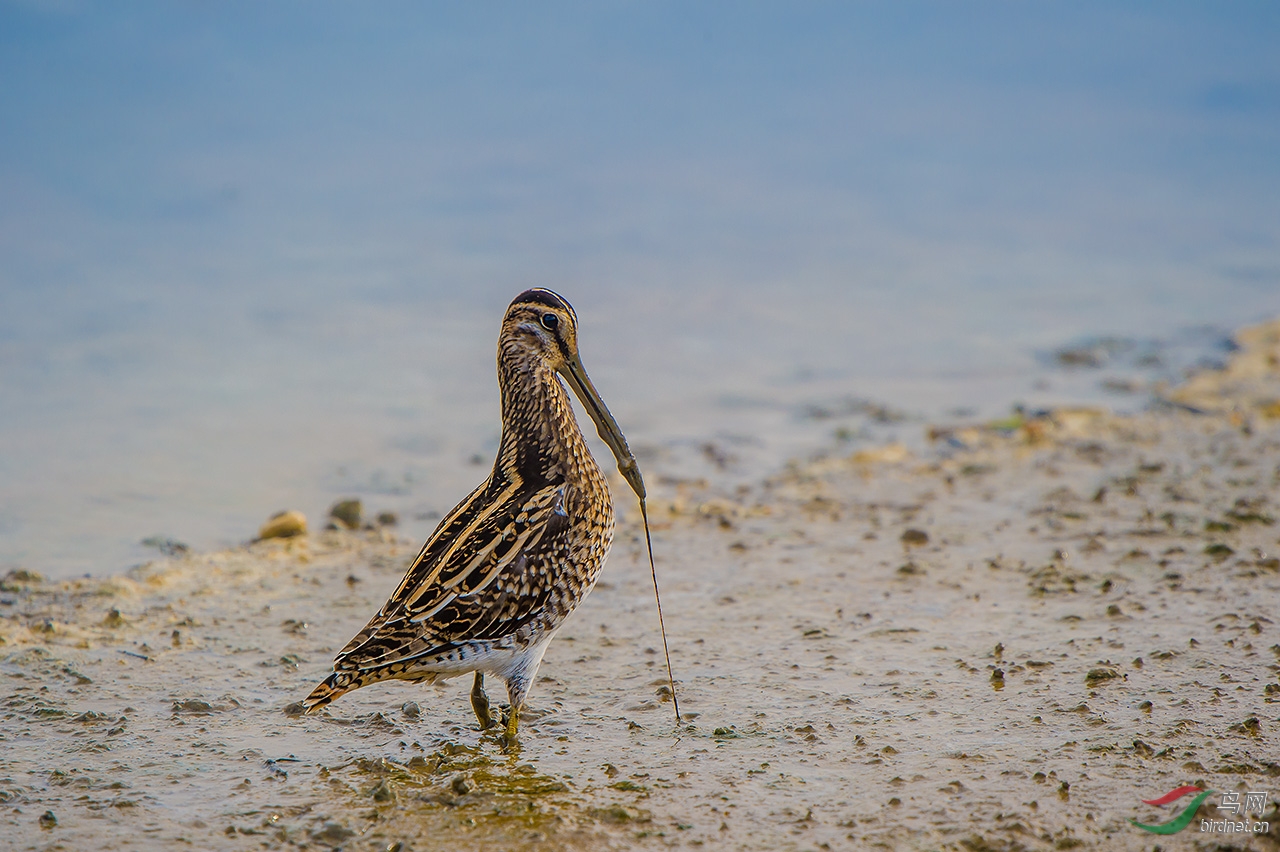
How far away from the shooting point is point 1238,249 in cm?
1714

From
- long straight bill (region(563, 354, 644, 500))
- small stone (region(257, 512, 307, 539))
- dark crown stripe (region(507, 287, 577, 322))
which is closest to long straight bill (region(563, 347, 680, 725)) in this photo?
long straight bill (region(563, 354, 644, 500))

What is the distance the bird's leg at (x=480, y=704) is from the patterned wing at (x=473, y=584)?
1.42 ft

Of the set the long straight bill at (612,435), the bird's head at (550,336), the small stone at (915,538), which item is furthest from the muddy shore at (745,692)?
the bird's head at (550,336)

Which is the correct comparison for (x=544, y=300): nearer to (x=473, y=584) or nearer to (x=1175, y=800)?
(x=473, y=584)

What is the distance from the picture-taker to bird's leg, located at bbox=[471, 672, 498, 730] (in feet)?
18.1

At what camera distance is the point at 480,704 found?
5.54 meters

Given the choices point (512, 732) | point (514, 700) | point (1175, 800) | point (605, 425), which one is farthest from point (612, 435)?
point (1175, 800)

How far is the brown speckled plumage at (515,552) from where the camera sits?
5.14m

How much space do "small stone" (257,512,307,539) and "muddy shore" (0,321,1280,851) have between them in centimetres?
9

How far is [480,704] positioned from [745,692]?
125 centimetres

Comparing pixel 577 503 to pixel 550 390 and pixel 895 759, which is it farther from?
pixel 895 759

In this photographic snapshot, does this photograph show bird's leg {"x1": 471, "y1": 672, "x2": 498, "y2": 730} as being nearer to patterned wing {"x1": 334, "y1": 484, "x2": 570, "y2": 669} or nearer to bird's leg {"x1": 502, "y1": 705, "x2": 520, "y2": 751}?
bird's leg {"x1": 502, "y1": 705, "x2": 520, "y2": 751}

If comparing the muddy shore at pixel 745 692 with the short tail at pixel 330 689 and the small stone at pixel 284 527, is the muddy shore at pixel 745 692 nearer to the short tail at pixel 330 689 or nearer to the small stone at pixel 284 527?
the small stone at pixel 284 527

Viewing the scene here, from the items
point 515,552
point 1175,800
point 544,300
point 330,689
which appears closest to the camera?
point 1175,800
